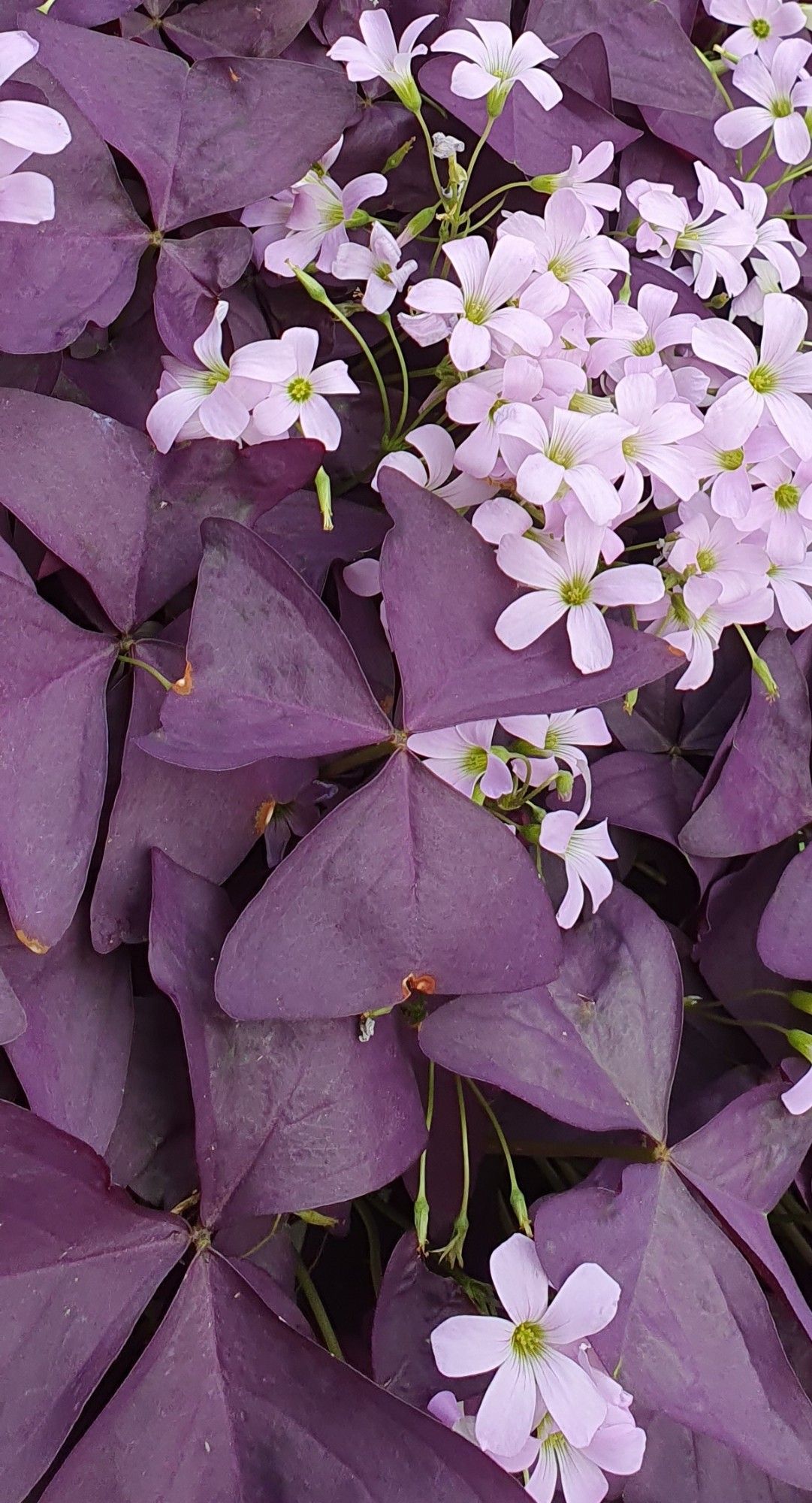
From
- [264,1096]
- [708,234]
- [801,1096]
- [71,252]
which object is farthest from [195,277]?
[801,1096]

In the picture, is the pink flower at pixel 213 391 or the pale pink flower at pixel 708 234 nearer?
the pink flower at pixel 213 391

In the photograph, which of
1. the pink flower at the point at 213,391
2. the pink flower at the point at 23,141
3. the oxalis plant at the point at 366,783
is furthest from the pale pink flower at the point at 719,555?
the pink flower at the point at 23,141

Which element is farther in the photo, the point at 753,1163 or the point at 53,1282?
the point at 753,1163

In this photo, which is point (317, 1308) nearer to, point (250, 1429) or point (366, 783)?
point (250, 1429)

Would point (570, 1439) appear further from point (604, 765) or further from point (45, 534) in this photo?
point (45, 534)

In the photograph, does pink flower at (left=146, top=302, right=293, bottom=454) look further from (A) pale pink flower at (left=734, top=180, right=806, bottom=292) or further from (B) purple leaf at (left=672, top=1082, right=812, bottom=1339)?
(B) purple leaf at (left=672, top=1082, right=812, bottom=1339)

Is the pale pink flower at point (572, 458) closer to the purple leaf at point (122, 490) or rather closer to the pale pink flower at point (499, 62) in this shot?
the purple leaf at point (122, 490)
